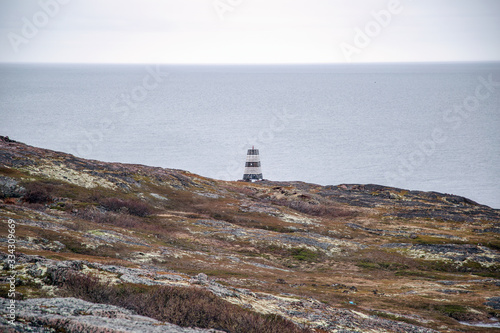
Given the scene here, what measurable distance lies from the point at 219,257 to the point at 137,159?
4927 inches

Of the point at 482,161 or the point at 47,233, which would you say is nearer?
the point at 47,233

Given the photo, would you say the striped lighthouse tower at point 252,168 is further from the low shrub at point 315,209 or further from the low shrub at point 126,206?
the low shrub at point 126,206

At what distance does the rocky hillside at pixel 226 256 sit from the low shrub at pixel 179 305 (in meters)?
0.07

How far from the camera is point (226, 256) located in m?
45.6

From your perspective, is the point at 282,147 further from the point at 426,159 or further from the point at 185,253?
the point at 185,253

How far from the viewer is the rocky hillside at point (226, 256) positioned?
1906 centimetres

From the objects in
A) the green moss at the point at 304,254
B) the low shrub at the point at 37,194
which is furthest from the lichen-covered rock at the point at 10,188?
the green moss at the point at 304,254

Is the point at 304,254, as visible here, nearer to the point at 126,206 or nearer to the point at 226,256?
the point at 226,256

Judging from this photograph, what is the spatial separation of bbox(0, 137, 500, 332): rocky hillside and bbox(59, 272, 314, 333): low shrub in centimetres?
7

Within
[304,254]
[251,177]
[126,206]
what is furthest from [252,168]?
[304,254]

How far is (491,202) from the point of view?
12225 centimetres

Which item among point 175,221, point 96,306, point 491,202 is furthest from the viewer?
point 491,202

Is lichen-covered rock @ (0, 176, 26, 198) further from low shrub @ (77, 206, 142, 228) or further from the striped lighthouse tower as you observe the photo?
the striped lighthouse tower

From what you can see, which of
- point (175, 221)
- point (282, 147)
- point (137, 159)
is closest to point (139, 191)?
point (175, 221)
